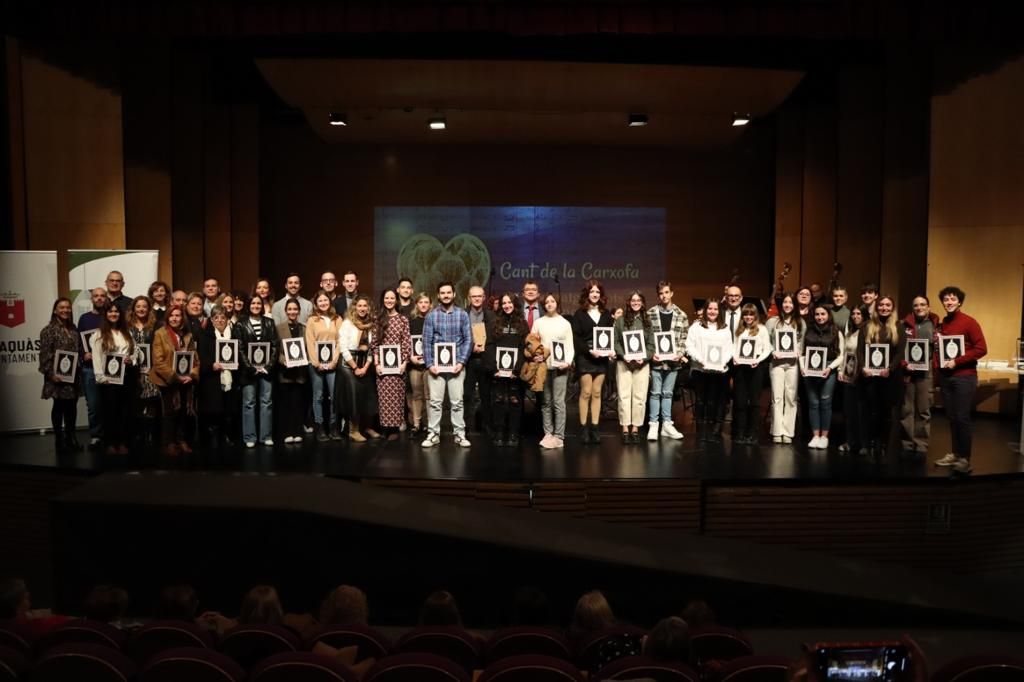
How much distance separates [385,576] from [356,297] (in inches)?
146

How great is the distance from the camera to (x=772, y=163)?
1506 cm

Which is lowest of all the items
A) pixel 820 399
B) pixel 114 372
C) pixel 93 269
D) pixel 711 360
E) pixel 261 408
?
pixel 261 408

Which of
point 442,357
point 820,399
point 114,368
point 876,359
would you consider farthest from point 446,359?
point 876,359

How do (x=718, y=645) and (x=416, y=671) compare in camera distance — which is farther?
(x=718, y=645)

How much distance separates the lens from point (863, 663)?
217cm

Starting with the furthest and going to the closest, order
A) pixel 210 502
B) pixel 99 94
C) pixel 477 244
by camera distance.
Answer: pixel 477 244
pixel 99 94
pixel 210 502

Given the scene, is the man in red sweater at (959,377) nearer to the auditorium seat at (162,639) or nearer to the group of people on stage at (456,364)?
the group of people on stage at (456,364)

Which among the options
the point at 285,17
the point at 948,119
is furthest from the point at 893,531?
the point at 285,17

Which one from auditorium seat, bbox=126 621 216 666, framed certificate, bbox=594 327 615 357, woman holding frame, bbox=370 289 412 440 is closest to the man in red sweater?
framed certificate, bbox=594 327 615 357

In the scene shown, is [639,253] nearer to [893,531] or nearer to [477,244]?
[477,244]

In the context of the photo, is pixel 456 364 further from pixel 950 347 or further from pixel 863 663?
pixel 863 663

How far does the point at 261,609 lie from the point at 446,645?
829 mm

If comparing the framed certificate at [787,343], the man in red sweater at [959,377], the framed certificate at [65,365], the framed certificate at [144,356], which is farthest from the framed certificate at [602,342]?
the framed certificate at [65,365]

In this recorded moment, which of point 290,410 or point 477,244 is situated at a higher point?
point 477,244
